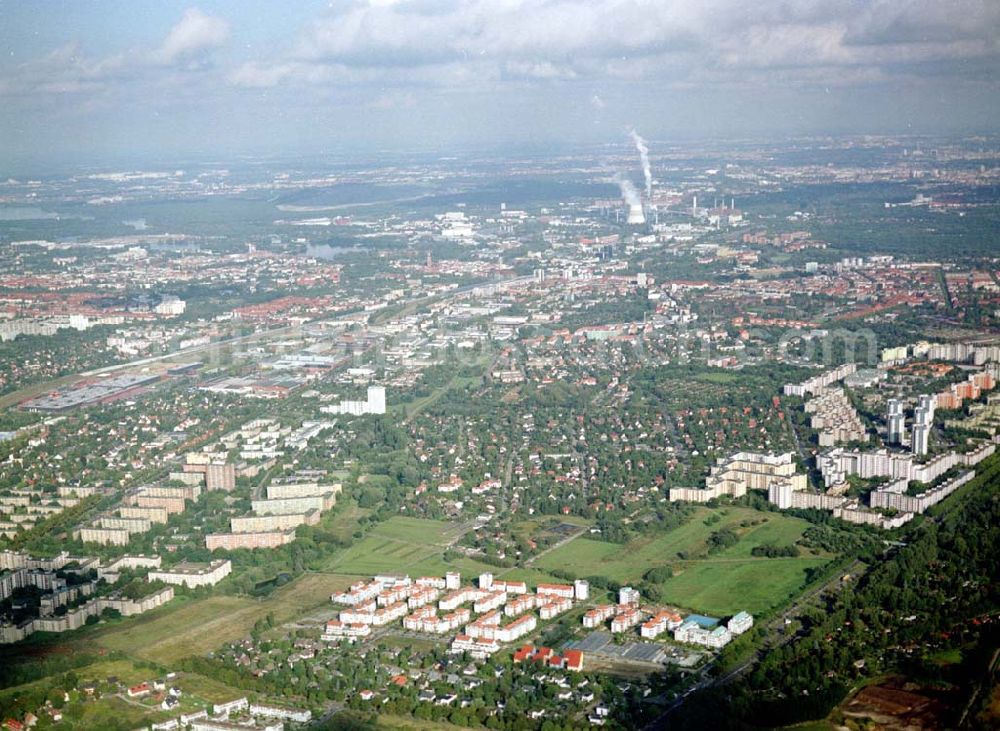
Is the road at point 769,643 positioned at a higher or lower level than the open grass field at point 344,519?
lower

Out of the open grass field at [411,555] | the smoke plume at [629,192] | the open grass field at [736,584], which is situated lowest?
the open grass field at [736,584]

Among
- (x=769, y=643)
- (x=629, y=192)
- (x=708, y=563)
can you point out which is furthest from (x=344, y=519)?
(x=629, y=192)

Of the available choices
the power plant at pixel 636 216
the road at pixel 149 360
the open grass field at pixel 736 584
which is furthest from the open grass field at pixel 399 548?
the power plant at pixel 636 216

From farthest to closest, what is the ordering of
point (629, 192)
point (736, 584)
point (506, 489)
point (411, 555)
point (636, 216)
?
1. point (629, 192)
2. point (636, 216)
3. point (506, 489)
4. point (411, 555)
5. point (736, 584)

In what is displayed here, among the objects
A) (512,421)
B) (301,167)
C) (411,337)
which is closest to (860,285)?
(411,337)

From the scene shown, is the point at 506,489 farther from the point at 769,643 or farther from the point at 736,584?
the point at 769,643

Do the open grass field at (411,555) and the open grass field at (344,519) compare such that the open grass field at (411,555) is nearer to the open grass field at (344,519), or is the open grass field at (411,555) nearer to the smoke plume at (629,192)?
the open grass field at (344,519)

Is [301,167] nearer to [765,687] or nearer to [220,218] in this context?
[220,218]
